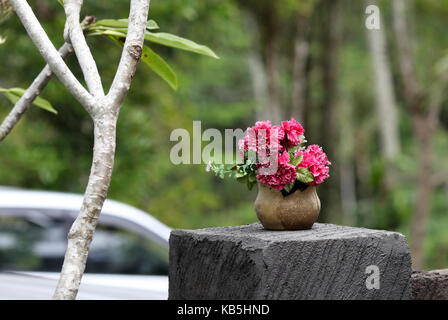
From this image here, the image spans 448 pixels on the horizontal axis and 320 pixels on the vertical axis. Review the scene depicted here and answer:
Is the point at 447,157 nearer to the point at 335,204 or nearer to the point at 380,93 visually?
the point at 380,93

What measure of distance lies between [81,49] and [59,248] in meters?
3.75

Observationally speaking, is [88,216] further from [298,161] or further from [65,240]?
[65,240]

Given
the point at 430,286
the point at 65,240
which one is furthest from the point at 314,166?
the point at 65,240

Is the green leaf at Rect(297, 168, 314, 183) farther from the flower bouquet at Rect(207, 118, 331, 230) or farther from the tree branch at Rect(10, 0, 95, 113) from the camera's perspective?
the tree branch at Rect(10, 0, 95, 113)

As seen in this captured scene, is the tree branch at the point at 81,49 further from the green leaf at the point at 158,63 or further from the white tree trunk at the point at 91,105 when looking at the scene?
the green leaf at the point at 158,63

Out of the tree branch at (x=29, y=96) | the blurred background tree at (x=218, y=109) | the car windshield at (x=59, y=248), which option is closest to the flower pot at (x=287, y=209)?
the tree branch at (x=29, y=96)

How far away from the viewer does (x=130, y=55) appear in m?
1.95

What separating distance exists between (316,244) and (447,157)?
20399 mm

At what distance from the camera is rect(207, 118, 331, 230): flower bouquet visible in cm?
220

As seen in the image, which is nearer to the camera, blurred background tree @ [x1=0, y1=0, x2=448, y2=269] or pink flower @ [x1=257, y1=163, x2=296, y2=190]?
pink flower @ [x1=257, y1=163, x2=296, y2=190]

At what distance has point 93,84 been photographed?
1930 mm

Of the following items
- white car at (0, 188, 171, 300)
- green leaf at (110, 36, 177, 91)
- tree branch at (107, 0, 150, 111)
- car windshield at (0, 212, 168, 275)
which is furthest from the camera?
car windshield at (0, 212, 168, 275)

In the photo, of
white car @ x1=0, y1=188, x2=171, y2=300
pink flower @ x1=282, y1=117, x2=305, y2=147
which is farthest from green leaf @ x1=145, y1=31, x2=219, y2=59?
white car @ x1=0, y1=188, x2=171, y2=300

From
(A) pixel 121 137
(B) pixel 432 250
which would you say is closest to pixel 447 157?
(B) pixel 432 250
